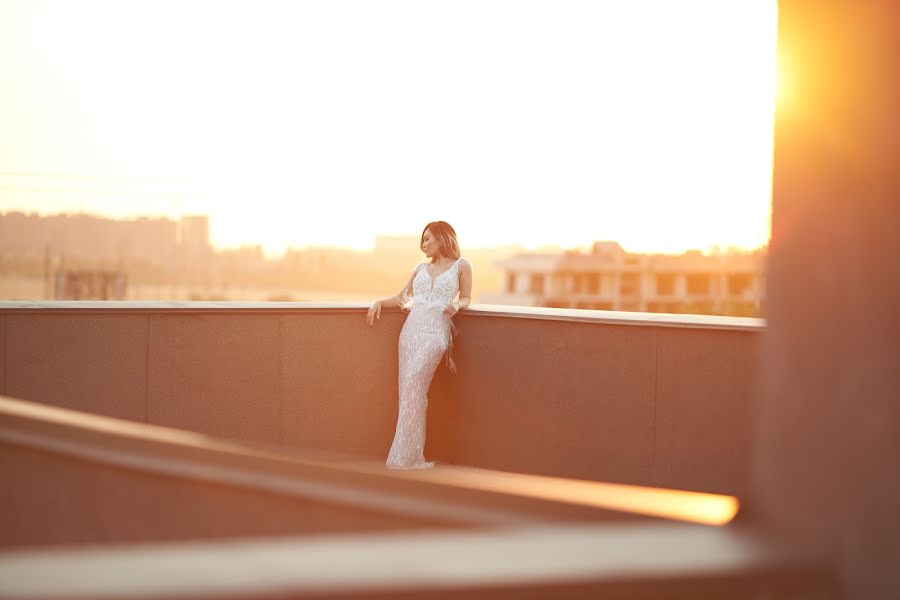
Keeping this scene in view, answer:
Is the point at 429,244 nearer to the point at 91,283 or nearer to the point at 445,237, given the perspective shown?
the point at 445,237

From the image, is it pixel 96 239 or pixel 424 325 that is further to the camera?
pixel 96 239

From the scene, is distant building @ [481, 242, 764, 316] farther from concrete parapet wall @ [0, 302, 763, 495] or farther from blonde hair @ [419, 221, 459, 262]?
concrete parapet wall @ [0, 302, 763, 495]

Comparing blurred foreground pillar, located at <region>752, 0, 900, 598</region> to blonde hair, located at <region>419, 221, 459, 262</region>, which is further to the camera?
blonde hair, located at <region>419, 221, 459, 262</region>

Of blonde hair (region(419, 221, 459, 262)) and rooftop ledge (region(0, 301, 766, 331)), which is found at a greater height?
blonde hair (region(419, 221, 459, 262))

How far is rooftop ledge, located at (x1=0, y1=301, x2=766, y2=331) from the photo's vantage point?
627 cm

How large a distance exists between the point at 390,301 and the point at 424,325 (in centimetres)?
35

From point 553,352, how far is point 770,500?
241 inches

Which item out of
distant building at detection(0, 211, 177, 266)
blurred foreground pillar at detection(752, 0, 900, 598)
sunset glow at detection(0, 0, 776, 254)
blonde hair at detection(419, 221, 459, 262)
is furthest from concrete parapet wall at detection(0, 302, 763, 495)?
sunset glow at detection(0, 0, 776, 254)

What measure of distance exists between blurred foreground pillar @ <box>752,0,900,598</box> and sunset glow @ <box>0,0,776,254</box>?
32083mm

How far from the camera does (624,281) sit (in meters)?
67.0

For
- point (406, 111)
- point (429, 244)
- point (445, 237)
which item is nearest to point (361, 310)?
point (429, 244)

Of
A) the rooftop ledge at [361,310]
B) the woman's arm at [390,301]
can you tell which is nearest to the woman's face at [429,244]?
the woman's arm at [390,301]

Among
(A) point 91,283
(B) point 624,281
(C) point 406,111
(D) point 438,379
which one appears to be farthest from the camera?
(B) point 624,281

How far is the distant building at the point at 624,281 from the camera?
51.7 metres
